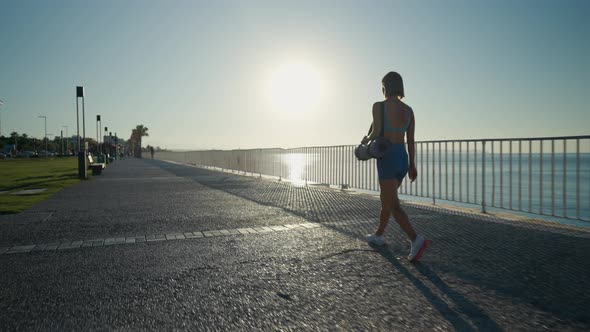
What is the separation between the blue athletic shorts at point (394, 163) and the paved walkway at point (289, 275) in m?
0.80

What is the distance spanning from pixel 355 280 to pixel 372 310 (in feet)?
1.98

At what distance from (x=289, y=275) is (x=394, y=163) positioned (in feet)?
4.94

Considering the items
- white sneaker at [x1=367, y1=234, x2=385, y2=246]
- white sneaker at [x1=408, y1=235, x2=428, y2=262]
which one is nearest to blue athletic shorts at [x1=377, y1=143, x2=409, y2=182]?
white sneaker at [x1=408, y1=235, x2=428, y2=262]

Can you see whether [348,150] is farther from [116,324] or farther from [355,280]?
[116,324]

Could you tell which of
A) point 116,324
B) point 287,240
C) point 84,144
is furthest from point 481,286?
point 84,144

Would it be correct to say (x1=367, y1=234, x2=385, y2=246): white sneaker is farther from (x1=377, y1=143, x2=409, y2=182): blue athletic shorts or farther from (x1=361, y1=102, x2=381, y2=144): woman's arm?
(x1=361, y1=102, x2=381, y2=144): woman's arm

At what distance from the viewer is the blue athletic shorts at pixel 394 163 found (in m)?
3.89

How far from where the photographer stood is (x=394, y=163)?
3898 mm

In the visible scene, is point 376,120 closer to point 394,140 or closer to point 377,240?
point 394,140

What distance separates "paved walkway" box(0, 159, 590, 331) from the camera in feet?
8.11

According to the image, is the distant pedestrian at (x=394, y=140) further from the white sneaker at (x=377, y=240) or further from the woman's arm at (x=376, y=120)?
the white sneaker at (x=377, y=240)

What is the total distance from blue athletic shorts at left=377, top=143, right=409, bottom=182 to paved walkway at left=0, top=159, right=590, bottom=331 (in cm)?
80

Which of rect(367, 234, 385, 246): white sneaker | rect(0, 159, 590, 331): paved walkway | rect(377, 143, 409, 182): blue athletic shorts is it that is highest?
rect(377, 143, 409, 182): blue athletic shorts

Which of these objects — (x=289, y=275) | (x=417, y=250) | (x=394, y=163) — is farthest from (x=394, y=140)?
(x=289, y=275)
